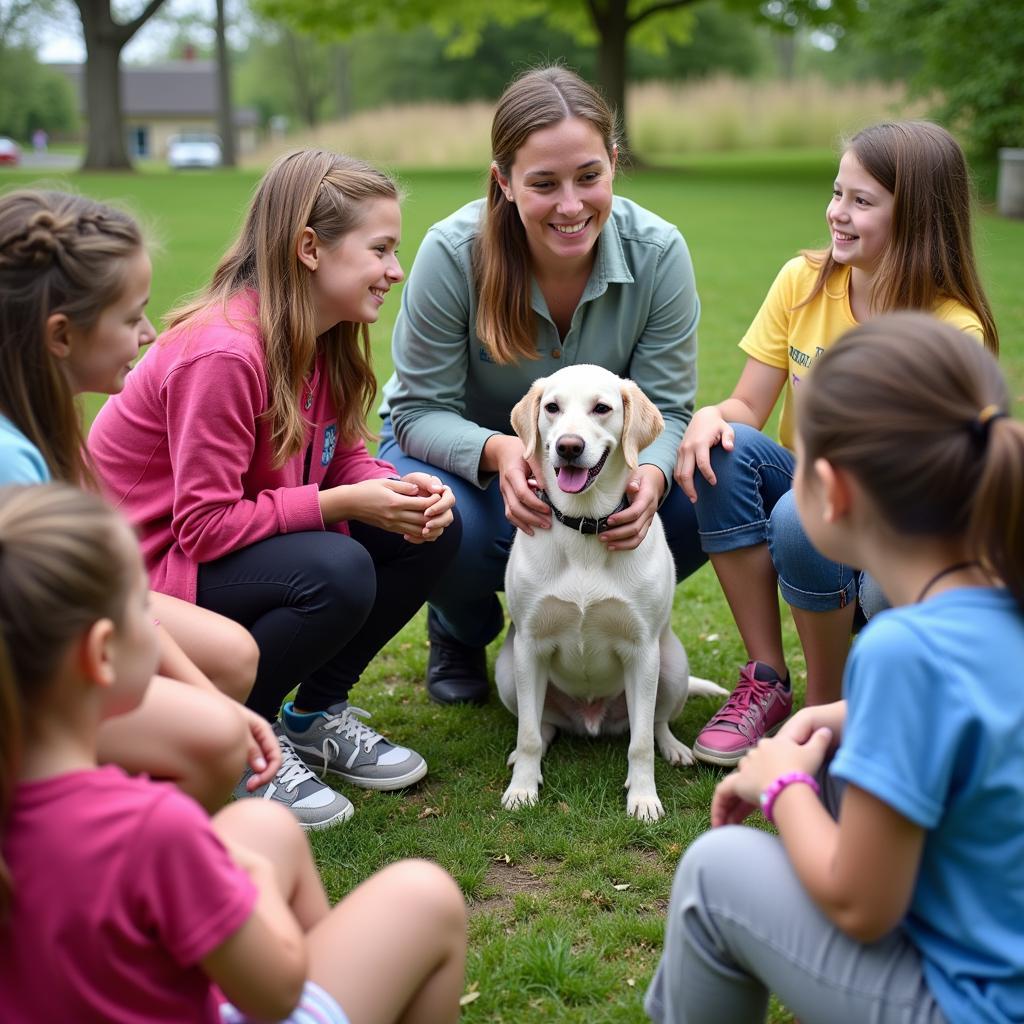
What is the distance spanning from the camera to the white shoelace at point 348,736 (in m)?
3.76

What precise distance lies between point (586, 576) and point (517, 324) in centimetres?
93

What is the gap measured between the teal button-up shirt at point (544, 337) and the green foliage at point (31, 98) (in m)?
66.0

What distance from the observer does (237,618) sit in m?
3.39

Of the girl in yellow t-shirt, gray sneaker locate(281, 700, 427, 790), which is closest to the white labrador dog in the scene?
the girl in yellow t-shirt

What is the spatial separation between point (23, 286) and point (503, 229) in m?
1.96

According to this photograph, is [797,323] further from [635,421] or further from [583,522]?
[583,522]

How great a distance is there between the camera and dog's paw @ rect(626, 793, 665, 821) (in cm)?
352

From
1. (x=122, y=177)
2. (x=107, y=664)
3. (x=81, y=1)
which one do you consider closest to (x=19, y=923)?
(x=107, y=664)

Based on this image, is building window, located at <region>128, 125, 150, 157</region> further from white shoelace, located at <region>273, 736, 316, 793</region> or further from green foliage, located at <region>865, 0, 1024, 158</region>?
white shoelace, located at <region>273, 736, 316, 793</region>

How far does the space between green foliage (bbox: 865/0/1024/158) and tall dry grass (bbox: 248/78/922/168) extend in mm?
10641

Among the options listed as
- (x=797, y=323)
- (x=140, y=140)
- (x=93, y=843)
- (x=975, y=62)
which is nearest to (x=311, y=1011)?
(x=93, y=843)

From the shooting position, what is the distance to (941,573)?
1.82m

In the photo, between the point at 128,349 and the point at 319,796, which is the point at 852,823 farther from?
the point at 319,796

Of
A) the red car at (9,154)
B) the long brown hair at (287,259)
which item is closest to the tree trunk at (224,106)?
the red car at (9,154)
